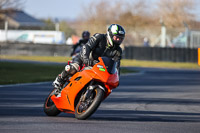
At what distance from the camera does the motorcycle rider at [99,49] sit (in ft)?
28.7

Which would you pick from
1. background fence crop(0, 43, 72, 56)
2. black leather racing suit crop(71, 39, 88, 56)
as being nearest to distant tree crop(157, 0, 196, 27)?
background fence crop(0, 43, 72, 56)

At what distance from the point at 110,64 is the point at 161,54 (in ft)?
86.1

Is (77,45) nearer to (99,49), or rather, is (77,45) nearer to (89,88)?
(99,49)

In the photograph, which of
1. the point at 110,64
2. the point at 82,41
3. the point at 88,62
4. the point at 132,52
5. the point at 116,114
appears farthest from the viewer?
the point at 132,52

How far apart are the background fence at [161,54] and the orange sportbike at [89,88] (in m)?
25.3

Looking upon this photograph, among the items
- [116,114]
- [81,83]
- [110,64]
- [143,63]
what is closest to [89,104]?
[81,83]

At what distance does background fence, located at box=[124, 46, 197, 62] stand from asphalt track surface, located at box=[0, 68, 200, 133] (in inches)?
757

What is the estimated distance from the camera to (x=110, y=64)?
823 cm

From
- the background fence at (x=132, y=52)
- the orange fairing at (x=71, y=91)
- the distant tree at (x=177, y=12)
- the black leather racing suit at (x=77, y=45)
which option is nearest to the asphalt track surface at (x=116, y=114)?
the orange fairing at (x=71, y=91)

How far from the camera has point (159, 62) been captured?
1347 inches

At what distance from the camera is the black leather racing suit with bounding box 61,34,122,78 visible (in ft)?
28.9

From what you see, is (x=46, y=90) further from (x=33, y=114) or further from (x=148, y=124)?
(x=148, y=124)

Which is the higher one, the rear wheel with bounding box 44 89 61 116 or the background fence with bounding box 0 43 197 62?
the rear wheel with bounding box 44 89 61 116

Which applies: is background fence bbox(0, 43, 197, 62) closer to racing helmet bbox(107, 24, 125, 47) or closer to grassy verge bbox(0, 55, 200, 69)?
grassy verge bbox(0, 55, 200, 69)
